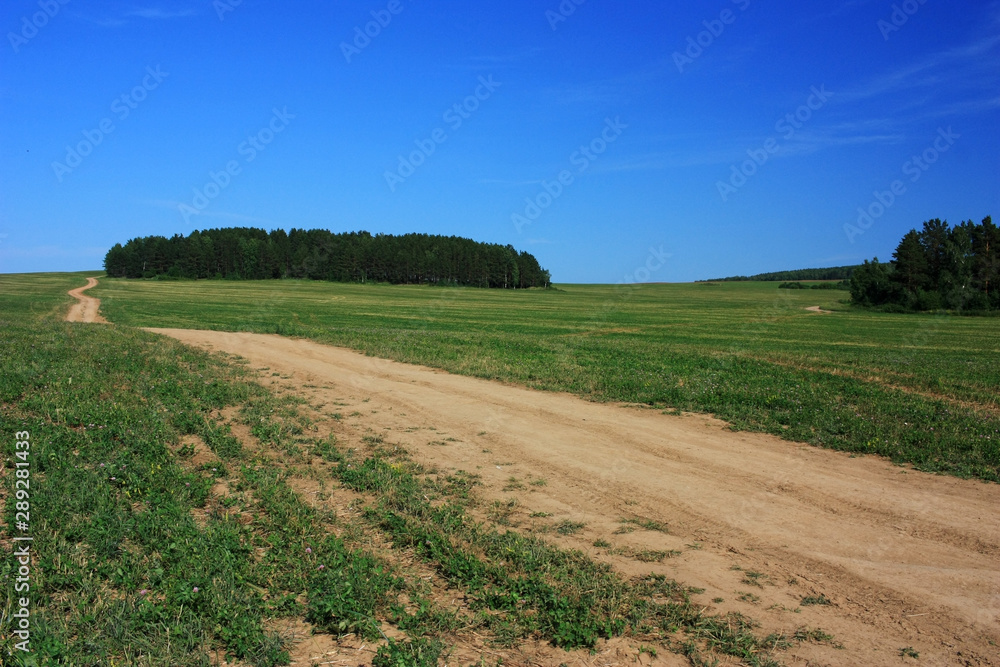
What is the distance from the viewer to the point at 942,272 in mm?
78500

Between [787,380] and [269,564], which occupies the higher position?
[787,380]

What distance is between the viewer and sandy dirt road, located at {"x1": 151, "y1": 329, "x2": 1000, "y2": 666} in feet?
16.0

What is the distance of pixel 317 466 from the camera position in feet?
27.5

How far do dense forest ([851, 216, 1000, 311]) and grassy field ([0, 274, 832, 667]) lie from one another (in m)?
90.4

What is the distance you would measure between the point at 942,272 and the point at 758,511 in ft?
300

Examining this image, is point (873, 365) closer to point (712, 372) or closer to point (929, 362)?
point (929, 362)

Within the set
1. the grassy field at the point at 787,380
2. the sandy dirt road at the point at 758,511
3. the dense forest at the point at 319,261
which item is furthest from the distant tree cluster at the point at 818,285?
the sandy dirt road at the point at 758,511

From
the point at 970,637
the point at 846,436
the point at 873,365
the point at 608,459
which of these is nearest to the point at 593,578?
the point at 970,637

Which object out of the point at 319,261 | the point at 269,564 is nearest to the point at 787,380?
the point at 269,564

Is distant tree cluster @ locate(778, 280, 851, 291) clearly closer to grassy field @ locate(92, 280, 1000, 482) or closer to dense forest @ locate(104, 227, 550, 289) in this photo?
dense forest @ locate(104, 227, 550, 289)

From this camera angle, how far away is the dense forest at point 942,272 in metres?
75.1

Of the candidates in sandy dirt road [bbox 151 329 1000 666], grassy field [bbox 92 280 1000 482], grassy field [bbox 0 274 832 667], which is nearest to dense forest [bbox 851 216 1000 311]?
grassy field [bbox 92 280 1000 482]

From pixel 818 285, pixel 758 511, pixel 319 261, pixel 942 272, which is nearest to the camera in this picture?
pixel 758 511

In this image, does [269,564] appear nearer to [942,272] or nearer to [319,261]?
[942,272]
